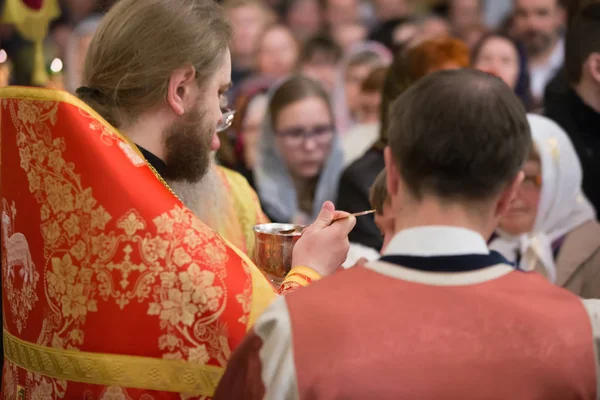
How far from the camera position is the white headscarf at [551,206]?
4176mm

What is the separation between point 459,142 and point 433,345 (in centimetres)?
37

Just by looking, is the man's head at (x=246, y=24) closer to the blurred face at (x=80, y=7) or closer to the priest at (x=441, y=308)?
the blurred face at (x=80, y=7)

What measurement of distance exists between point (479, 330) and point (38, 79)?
10.6ft

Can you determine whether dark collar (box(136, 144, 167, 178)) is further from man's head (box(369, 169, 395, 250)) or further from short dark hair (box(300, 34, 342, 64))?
short dark hair (box(300, 34, 342, 64))

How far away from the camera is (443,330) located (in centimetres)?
184

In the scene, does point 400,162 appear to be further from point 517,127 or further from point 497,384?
point 497,384

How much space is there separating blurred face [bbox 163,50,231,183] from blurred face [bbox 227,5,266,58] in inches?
→ 246

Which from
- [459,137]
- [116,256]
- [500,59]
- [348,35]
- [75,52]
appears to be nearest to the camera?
[459,137]

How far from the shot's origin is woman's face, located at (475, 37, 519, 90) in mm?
6320

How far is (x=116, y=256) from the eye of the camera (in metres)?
2.30

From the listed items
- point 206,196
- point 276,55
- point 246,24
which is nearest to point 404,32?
point 276,55

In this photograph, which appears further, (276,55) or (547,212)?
(276,55)

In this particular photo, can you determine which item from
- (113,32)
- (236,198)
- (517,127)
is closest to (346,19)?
(236,198)

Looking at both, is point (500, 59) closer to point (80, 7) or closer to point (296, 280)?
point (296, 280)
